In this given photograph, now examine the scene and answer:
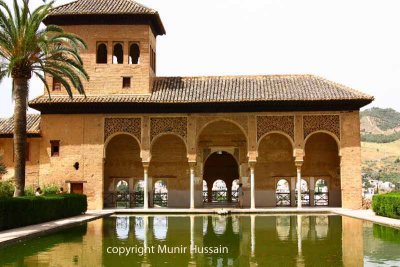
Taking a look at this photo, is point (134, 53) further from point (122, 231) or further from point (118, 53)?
point (122, 231)

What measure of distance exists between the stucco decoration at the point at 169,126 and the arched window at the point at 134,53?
3885mm

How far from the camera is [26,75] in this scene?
55.5 ft

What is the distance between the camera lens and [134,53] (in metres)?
25.4

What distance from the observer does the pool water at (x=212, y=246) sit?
8500mm

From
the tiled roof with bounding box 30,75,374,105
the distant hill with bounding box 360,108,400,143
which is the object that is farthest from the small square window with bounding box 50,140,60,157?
the distant hill with bounding box 360,108,400,143

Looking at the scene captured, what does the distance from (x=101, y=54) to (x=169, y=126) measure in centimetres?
518

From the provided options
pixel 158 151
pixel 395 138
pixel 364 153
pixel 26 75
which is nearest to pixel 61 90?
→ pixel 158 151

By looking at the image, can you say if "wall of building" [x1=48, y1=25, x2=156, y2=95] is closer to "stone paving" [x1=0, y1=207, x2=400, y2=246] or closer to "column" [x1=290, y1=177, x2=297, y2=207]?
"stone paving" [x1=0, y1=207, x2=400, y2=246]

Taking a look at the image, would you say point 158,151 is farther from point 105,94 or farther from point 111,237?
point 111,237

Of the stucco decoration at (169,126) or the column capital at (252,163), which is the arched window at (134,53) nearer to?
the stucco decoration at (169,126)

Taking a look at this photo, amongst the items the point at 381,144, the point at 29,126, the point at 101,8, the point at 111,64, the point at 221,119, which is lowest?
the point at 29,126

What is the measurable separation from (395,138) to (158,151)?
265 ft

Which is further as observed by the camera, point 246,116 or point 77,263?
point 246,116
